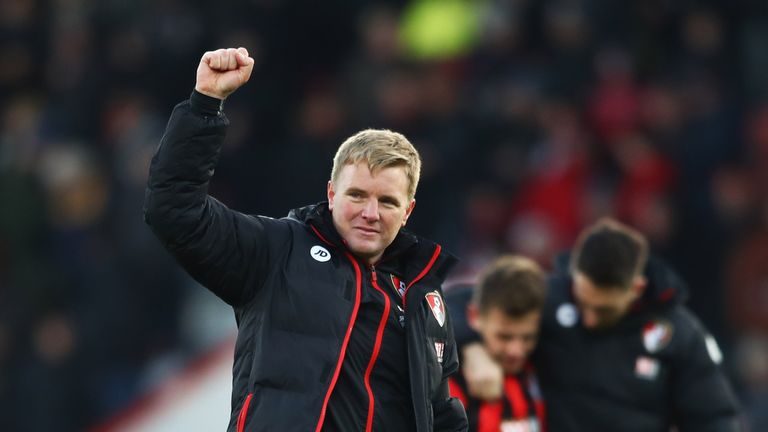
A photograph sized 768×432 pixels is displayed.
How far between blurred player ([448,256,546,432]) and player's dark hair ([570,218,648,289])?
0.60 feet

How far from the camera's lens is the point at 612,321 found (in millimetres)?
5266

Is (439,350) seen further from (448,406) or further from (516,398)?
(516,398)

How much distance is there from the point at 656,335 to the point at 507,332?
68 cm

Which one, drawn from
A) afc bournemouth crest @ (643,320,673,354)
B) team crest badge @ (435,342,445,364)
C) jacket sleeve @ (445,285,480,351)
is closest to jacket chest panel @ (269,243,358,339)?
team crest badge @ (435,342,445,364)

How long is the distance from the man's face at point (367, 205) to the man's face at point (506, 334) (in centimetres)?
127

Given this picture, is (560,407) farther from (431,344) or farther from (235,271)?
(235,271)

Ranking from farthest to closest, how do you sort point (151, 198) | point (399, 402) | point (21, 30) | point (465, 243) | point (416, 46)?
1. point (21, 30)
2. point (416, 46)
3. point (465, 243)
4. point (399, 402)
5. point (151, 198)

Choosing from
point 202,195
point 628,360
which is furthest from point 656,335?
point 202,195

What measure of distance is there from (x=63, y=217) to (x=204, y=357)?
1835mm

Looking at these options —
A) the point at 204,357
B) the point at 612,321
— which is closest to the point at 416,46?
the point at 204,357

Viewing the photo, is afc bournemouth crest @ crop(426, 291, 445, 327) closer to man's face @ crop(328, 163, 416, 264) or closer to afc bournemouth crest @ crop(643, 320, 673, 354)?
man's face @ crop(328, 163, 416, 264)

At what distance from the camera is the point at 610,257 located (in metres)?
5.05

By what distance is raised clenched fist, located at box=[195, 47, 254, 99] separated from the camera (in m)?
3.54

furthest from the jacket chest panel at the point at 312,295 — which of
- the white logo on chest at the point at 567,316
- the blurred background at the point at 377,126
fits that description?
the blurred background at the point at 377,126
